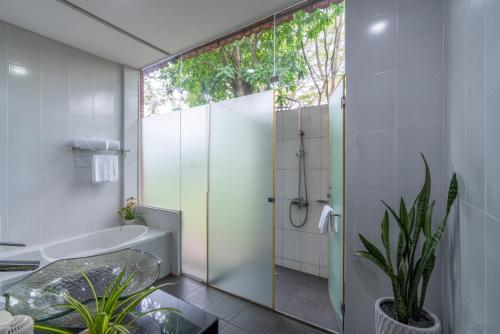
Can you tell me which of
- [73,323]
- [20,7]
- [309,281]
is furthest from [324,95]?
[20,7]

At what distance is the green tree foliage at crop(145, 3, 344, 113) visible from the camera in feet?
6.99

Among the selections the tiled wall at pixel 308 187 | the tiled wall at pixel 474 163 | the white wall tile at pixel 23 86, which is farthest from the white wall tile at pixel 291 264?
the white wall tile at pixel 23 86

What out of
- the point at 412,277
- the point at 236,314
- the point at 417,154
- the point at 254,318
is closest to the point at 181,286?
the point at 236,314

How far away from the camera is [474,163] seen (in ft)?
2.97

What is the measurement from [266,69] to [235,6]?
1.99 feet

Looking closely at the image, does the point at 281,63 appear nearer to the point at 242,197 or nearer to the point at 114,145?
the point at 242,197

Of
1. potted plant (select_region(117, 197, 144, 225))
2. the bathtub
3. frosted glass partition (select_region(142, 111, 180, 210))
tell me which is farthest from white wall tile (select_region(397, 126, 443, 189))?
potted plant (select_region(117, 197, 144, 225))

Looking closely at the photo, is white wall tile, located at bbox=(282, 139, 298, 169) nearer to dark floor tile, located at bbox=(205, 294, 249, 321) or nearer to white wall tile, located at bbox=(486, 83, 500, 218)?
dark floor tile, located at bbox=(205, 294, 249, 321)

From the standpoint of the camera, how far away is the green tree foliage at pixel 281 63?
2131 mm

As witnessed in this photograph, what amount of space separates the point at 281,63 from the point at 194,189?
170 centimetres

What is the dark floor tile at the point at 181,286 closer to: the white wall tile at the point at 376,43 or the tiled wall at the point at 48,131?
the tiled wall at the point at 48,131

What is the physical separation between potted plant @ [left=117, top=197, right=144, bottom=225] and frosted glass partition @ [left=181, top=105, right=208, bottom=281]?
2.64 ft

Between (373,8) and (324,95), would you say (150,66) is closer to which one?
(324,95)

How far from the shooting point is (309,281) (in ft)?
8.80
